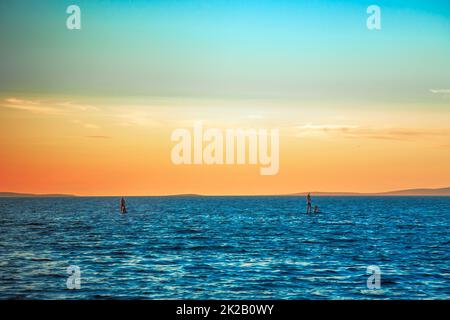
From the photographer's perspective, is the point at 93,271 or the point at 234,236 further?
the point at 234,236

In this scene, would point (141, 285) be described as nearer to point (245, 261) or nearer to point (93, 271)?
point (93, 271)

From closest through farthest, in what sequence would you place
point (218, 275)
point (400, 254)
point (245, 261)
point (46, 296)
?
1. point (46, 296)
2. point (218, 275)
3. point (245, 261)
4. point (400, 254)

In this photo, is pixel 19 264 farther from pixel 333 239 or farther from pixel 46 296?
pixel 333 239

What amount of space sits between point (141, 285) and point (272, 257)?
16.0 metres

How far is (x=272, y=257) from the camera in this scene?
43.7m

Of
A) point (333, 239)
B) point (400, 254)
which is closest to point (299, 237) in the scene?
point (333, 239)

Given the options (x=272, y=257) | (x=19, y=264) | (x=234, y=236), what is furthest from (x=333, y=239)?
(x=19, y=264)
